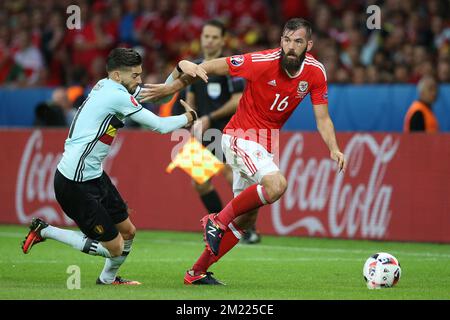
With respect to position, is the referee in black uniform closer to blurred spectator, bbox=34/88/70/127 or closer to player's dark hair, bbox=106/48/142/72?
blurred spectator, bbox=34/88/70/127

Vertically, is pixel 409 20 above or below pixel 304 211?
above

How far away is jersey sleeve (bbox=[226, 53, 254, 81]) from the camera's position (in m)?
9.03

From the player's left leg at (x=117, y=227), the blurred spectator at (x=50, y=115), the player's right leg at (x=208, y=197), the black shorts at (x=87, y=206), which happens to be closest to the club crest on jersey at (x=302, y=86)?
the player's left leg at (x=117, y=227)

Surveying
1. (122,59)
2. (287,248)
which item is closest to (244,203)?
(122,59)

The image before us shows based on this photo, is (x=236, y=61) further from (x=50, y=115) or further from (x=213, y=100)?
(x=50, y=115)

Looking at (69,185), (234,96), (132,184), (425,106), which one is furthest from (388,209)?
(69,185)

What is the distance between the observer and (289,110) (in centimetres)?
928

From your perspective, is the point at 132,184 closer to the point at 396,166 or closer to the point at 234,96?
the point at 234,96

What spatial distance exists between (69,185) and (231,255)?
3.57 meters

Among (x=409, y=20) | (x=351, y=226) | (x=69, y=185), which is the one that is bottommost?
(x=351, y=226)

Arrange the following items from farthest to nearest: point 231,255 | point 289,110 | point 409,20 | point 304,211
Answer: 1. point 409,20
2. point 304,211
3. point 231,255
4. point 289,110

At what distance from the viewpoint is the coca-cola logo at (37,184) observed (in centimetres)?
1529

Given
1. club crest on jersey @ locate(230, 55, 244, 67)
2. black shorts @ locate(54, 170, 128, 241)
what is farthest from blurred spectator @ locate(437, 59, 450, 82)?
black shorts @ locate(54, 170, 128, 241)

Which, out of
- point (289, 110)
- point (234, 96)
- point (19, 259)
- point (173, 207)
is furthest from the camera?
point (173, 207)
